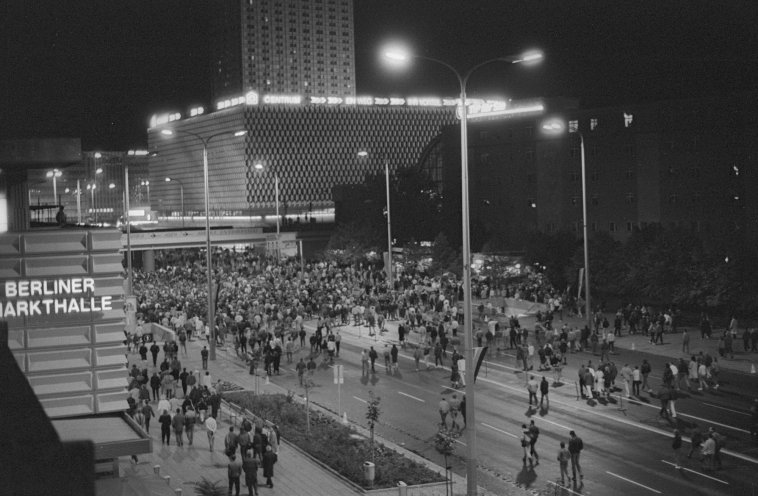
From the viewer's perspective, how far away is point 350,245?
89.8 m

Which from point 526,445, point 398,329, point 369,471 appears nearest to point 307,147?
point 398,329

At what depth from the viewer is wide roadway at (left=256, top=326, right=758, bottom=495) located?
23.1 metres

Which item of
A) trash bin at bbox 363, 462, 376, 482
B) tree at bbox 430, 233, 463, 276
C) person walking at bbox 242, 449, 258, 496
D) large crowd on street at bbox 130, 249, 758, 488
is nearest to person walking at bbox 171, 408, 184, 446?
large crowd on street at bbox 130, 249, 758, 488

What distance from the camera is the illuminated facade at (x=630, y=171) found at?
74.8m

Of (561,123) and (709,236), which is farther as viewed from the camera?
(561,123)

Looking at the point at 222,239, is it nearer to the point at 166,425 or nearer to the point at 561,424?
the point at 166,425

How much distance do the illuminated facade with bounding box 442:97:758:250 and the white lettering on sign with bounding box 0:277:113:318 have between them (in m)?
54.4

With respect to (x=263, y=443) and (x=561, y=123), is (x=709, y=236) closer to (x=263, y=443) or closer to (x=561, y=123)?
(x=561, y=123)

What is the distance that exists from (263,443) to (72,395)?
6459 millimetres

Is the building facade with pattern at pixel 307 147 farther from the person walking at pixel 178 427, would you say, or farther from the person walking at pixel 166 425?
the person walking at pixel 178 427

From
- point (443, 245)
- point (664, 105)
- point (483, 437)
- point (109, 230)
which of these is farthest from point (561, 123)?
point (109, 230)

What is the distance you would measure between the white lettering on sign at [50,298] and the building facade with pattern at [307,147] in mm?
153116

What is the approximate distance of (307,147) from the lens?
575 ft

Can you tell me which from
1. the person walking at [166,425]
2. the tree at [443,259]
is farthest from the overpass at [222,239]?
the person walking at [166,425]
